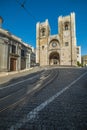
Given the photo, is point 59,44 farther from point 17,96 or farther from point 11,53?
point 17,96

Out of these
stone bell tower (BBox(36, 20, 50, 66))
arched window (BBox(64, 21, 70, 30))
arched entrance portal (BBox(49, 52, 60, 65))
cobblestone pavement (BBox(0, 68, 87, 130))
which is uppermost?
arched window (BBox(64, 21, 70, 30))

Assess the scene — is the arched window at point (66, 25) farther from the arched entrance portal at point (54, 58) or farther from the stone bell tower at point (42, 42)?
the arched entrance portal at point (54, 58)

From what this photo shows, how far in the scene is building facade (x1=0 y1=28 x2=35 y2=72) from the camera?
26.2 metres

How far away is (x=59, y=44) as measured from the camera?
4859 centimetres

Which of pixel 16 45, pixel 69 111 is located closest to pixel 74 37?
pixel 16 45

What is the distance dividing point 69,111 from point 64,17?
49627 millimetres

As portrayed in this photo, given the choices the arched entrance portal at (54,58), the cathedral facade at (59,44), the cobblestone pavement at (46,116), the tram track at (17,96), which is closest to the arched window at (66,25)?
the cathedral facade at (59,44)

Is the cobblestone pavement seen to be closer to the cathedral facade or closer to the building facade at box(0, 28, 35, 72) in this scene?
the building facade at box(0, 28, 35, 72)

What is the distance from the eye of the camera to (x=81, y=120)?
4.76 metres

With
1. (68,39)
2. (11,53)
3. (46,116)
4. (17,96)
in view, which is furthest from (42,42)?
(46,116)

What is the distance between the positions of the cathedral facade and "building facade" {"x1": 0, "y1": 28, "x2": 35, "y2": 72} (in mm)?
14293

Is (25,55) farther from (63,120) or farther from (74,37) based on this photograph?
(63,120)

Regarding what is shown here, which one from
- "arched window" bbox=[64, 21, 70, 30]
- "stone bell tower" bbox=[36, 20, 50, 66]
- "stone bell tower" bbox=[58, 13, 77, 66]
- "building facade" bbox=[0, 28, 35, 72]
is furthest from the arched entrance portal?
"building facade" bbox=[0, 28, 35, 72]

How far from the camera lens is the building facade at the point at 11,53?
2625 cm
